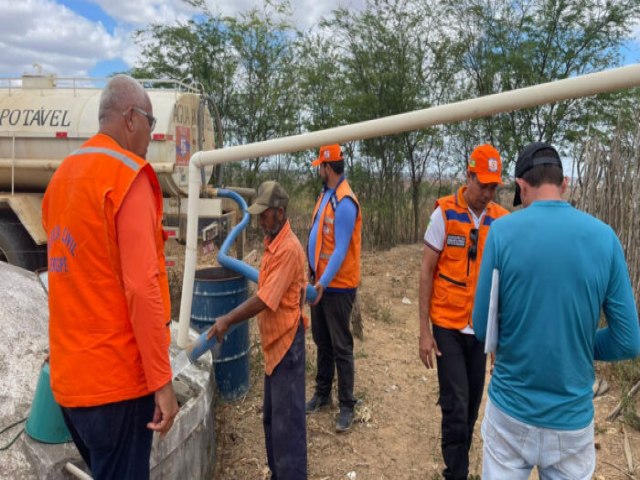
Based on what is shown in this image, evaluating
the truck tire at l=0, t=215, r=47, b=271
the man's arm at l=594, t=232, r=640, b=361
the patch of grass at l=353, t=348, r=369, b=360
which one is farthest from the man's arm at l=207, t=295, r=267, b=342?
the truck tire at l=0, t=215, r=47, b=271

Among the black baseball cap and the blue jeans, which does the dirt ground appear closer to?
the blue jeans

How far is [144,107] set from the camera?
1645 mm

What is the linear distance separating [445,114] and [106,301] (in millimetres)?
1154

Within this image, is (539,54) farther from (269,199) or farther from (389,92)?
(269,199)

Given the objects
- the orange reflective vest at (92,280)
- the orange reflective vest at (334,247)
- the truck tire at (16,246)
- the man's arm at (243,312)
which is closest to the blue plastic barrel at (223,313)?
the orange reflective vest at (334,247)

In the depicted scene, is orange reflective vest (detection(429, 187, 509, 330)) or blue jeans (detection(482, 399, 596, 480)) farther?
orange reflective vest (detection(429, 187, 509, 330))

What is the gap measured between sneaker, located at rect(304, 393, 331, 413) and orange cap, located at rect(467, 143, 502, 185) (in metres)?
2.14

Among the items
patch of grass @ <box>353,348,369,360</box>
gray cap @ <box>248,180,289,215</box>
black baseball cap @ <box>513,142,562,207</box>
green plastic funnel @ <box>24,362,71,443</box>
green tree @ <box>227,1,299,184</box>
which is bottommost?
patch of grass @ <box>353,348,369,360</box>

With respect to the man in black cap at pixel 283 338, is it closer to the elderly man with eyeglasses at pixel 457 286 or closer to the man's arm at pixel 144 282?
the elderly man with eyeglasses at pixel 457 286

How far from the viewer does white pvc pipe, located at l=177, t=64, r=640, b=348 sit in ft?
3.68

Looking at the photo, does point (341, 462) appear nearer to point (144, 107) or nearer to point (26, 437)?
point (26, 437)

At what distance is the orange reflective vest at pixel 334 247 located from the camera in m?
3.38

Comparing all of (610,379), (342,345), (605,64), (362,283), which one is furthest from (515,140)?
(342,345)

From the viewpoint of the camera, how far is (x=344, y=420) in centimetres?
346
